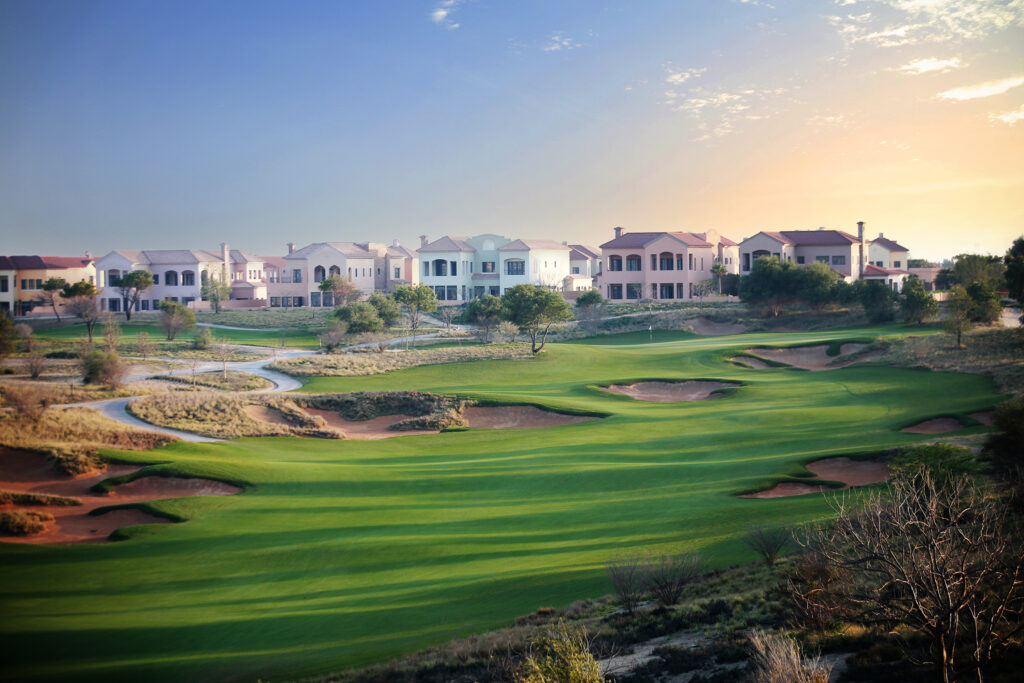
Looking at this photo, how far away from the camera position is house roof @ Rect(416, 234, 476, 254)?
96.8m

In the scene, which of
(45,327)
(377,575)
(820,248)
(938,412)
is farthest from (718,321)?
(45,327)

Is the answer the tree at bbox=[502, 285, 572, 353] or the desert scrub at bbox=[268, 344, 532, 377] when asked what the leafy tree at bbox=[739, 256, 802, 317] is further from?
the desert scrub at bbox=[268, 344, 532, 377]

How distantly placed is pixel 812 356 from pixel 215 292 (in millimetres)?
71664

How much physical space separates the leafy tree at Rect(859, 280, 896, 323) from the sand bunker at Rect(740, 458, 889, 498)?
47833 millimetres

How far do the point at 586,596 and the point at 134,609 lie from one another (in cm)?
934

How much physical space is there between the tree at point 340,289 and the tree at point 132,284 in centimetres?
1976

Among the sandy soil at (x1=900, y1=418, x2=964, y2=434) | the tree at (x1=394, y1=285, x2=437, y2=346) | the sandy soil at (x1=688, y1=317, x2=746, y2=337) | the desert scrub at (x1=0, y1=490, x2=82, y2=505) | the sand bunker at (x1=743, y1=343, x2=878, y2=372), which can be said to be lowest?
the desert scrub at (x1=0, y1=490, x2=82, y2=505)

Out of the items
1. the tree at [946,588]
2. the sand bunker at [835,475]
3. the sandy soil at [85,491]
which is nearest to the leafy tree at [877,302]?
the sand bunker at [835,475]

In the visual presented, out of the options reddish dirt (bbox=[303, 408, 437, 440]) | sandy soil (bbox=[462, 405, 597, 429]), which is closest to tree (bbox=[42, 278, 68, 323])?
reddish dirt (bbox=[303, 408, 437, 440])

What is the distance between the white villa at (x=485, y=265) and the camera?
310ft

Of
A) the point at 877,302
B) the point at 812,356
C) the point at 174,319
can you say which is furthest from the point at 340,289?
the point at 877,302

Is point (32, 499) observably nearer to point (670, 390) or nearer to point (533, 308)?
point (670, 390)

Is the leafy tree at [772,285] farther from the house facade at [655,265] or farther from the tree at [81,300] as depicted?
the tree at [81,300]

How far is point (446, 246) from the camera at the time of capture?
97188mm
